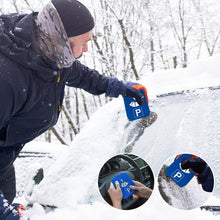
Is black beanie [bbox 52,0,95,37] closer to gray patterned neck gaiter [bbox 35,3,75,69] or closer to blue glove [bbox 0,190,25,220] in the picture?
gray patterned neck gaiter [bbox 35,3,75,69]

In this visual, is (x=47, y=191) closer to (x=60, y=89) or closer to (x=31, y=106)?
(x=31, y=106)

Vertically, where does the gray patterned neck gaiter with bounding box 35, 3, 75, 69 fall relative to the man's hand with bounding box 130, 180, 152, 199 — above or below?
above

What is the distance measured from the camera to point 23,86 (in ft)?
3.57

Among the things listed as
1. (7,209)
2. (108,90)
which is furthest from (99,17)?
(7,209)

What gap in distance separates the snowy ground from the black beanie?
0.85 metres

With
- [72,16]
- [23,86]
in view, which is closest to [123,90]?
[72,16]

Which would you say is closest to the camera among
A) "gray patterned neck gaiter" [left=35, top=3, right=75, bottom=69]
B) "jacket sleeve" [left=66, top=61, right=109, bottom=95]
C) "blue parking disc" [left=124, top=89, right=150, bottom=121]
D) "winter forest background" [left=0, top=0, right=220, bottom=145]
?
"gray patterned neck gaiter" [left=35, top=3, right=75, bottom=69]

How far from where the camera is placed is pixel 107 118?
193 cm

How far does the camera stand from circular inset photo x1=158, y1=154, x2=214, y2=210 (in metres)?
1.02

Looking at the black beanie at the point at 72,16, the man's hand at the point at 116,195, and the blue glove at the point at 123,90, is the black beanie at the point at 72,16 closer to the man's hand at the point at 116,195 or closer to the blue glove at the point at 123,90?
the blue glove at the point at 123,90

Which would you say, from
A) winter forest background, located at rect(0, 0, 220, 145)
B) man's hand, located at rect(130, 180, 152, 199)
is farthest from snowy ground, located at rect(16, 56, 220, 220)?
winter forest background, located at rect(0, 0, 220, 145)

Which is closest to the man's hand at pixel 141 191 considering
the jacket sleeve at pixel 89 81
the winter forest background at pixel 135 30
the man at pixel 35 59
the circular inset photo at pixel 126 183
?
the circular inset photo at pixel 126 183

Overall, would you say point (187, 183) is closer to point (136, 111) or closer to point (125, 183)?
point (125, 183)

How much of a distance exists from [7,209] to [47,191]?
1.13 ft
